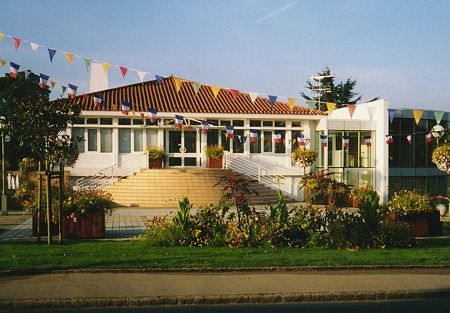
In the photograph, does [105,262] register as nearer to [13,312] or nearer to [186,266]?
[186,266]

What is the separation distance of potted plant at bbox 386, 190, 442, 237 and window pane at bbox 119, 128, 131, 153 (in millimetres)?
18235

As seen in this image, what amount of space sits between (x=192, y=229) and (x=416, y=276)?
17.4 ft

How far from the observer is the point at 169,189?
2734cm

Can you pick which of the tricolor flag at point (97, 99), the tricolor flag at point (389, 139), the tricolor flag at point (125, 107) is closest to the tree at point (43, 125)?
the tricolor flag at point (97, 99)

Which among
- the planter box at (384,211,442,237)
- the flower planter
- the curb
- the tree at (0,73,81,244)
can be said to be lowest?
the curb

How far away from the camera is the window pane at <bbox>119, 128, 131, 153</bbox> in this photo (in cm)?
3062

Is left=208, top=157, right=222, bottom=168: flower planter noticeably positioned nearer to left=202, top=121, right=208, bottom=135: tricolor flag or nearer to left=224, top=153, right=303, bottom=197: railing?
left=224, top=153, right=303, bottom=197: railing

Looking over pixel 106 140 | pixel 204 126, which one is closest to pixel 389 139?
pixel 204 126

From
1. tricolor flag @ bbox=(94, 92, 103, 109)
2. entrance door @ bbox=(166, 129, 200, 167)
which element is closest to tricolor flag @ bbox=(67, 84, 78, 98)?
tricolor flag @ bbox=(94, 92, 103, 109)

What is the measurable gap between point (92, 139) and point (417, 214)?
65.3ft

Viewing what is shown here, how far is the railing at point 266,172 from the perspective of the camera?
3041 cm

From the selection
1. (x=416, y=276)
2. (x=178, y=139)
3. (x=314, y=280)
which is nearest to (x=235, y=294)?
(x=314, y=280)

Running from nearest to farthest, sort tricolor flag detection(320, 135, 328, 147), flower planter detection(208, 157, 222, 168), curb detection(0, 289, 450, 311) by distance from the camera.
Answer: curb detection(0, 289, 450, 311) < tricolor flag detection(320, 135, 328, 147) < flower planter detection(208, 157, 222, 168)

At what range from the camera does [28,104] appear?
1260 cm
